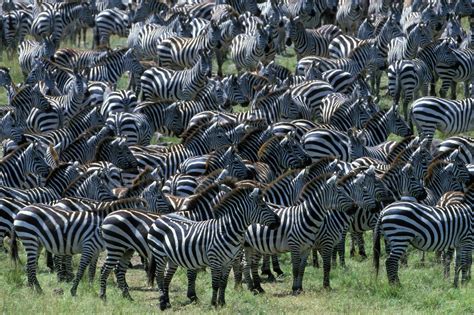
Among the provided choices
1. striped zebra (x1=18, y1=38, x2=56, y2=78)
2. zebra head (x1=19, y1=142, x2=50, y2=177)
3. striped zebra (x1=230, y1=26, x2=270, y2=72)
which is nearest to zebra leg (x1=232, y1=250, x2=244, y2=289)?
zebra head (x1=19, y1=142, x2=50, y2=177)

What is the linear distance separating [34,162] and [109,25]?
14.2m

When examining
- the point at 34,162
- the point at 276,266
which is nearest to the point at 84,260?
the point at 276,266

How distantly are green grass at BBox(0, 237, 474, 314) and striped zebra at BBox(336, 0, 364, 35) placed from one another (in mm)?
16604

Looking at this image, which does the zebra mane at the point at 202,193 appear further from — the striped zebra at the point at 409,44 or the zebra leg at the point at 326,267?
the striped zebra at the point at 409,44

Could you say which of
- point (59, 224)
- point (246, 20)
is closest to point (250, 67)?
point (246, 20)

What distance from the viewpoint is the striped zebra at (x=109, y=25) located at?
111ft

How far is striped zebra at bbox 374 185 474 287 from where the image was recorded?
55.2 feet

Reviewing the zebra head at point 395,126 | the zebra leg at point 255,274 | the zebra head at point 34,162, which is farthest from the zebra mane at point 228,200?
the zebra head at point 395,126

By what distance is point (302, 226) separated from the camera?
16844 millimetres

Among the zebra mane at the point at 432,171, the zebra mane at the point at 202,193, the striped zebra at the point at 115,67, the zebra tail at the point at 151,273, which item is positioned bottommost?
the zebra tail at the point at 151,273

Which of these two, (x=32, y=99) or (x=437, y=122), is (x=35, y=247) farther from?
(x=437, y=122)

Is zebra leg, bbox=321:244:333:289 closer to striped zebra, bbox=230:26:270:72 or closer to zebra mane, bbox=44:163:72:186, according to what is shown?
zebra mane, bbox=44:163:72:186

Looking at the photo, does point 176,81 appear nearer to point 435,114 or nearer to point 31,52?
point 31,52

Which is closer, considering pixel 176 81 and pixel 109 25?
pixel 176 81
